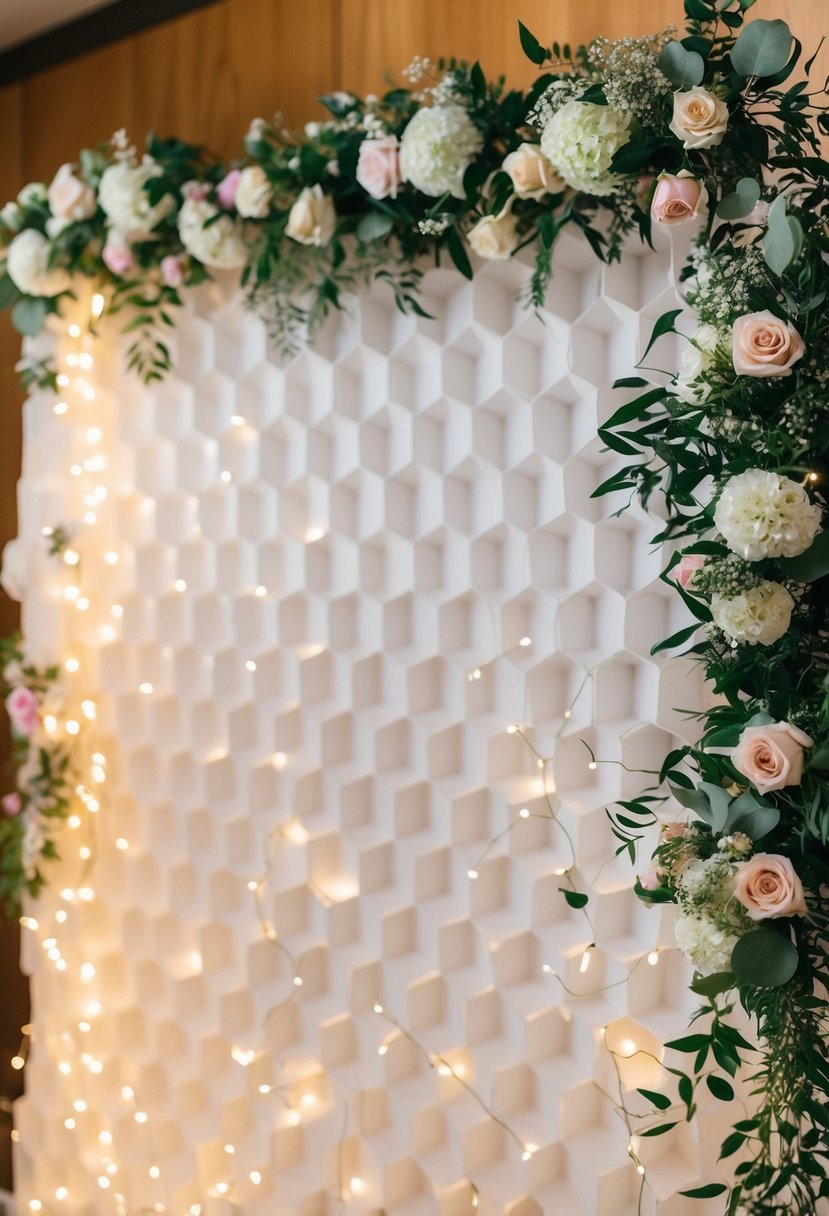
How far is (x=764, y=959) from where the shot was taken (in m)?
1.33

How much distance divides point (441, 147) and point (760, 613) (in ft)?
2.87

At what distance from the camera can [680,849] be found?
1.47m

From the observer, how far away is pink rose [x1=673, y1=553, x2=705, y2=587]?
4.83 ft

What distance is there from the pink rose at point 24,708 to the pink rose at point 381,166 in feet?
4.19

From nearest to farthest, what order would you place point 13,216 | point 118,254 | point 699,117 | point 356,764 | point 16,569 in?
point 699,117 → point 356,764 → point 118,254 → point 13,216 → point 16,569

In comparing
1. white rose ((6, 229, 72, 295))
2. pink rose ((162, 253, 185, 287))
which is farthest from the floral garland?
white rose ((6, 229, 72, 295))

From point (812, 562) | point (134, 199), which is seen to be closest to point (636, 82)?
point (812, 562)

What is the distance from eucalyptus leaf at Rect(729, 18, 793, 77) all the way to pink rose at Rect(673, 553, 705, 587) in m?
0.62

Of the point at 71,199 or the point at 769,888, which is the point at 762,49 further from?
the point at 71,199

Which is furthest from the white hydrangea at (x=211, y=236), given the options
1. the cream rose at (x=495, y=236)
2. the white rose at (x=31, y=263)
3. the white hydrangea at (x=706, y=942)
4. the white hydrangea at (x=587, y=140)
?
the white hydrangea at (x=706, y=942)

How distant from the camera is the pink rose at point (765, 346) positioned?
51.6 inches

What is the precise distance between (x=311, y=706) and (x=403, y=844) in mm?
313

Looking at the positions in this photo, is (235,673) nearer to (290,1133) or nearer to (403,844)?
(403,844)

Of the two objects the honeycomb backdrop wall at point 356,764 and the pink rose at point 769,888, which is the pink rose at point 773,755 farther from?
the honeycomb backdrop wall at point 356,764
